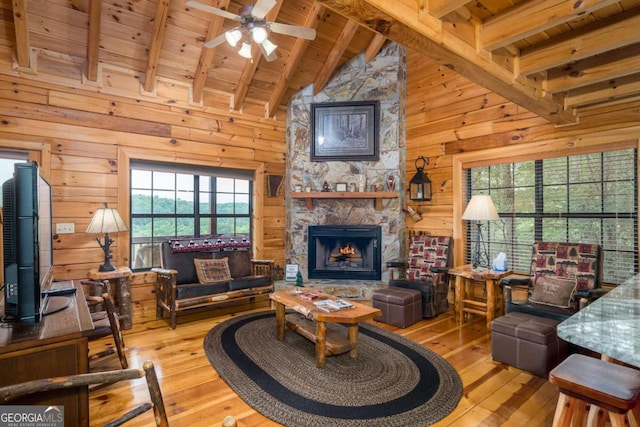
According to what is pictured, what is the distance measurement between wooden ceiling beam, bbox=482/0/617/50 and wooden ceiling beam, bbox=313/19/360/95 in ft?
8.93

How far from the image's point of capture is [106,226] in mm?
3697

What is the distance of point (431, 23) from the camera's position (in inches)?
76.1

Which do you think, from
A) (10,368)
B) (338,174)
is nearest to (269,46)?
(338,174)

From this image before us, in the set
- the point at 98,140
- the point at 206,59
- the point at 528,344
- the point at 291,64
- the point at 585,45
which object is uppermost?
the point at 291,64

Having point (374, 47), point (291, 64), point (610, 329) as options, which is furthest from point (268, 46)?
point (610, 329)

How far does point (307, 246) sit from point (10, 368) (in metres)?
4.11

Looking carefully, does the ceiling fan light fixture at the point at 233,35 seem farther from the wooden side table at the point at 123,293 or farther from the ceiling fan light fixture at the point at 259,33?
the wooden side table at the point at 123,293

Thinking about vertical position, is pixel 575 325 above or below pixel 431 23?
below

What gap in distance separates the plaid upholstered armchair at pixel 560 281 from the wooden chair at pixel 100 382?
3.24 meters

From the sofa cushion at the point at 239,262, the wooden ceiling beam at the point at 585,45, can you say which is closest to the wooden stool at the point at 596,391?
the wooden ceiling beam at the point at 585,45

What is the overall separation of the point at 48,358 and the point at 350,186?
4304 mm

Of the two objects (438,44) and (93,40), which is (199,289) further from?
(438,44)

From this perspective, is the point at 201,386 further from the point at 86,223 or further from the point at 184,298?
the point at 86,223

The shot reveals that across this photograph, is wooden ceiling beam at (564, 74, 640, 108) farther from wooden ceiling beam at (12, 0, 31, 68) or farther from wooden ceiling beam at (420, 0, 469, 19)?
wooden ceiling beam at (12, 0, 31, 68)
